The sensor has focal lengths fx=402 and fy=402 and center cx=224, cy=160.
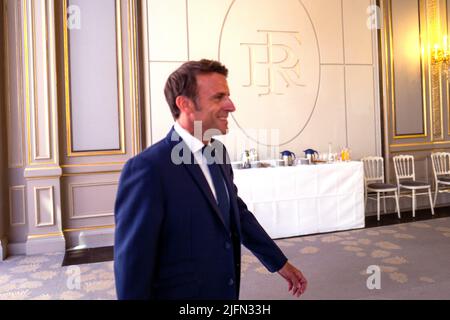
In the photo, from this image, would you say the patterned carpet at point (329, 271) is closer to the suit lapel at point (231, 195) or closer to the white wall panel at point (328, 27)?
the suit lapel at point (231, 195)

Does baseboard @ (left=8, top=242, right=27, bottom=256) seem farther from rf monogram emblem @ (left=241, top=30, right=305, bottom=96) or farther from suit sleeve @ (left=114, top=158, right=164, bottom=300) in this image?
suit sleeve @ (left=114, top=158, right=164, bottom=300)

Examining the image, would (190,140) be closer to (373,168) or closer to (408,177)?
(373,168)

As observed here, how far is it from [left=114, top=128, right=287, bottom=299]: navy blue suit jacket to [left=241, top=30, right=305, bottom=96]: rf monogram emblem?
180 inches

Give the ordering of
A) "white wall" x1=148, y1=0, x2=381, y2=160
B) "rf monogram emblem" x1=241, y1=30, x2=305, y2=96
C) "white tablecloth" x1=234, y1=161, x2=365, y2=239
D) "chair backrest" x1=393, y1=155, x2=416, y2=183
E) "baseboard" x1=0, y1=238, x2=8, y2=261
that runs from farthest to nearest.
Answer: "chair backrest" x1=393, y1=155, x2=416, y2=183 → "rf monogram emblem" x1=241, y1=30, x2=305, y2=96 → "white wall" x1=148, y1=0, x2=381, y2=160 → "white tablecloth" x1=234, y1=161, x2=365, y2=239 → "baseboard" x1=0, y1=238, x2=8, y2=261

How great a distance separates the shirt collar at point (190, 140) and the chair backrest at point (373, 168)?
5240 millimetres

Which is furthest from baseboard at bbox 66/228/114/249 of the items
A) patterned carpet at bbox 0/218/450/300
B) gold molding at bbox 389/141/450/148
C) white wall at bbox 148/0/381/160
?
gold molding at bbox 389/141/450/148

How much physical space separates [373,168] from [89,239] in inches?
166

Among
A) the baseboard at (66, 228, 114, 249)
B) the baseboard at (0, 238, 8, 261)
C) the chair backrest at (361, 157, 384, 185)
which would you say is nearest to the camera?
the baseboard at (0, 238, 8, 261)

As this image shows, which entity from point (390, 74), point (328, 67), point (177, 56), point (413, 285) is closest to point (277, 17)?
point (328, 67)

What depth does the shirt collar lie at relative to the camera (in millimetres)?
1340

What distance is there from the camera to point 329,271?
12.5ft

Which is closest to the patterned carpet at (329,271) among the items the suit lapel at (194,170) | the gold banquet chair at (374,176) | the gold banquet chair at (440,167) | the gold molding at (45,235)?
the gold molding at (45,235)

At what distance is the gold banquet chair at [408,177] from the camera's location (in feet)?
20.0

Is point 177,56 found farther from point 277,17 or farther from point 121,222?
point 121,222
